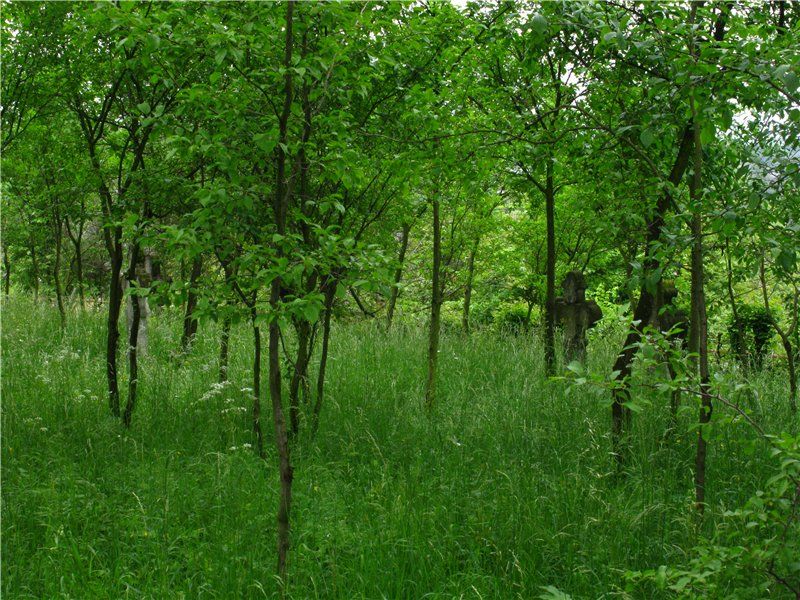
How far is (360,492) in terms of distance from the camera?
5.11 metres

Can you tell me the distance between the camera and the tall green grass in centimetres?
408

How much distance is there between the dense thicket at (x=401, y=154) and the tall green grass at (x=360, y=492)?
0.86ft

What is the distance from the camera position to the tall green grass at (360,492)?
4.08m

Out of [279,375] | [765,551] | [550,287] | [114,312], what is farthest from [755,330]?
[279,375]

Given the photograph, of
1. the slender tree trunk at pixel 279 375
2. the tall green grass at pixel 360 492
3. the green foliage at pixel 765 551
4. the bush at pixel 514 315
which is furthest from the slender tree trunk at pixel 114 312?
the bush at pixel 514 315

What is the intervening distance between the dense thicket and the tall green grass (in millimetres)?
262

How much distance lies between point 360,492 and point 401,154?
7.95 ft

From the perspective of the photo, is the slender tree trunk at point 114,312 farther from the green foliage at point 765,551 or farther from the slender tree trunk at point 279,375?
the green foliage at point 765,551

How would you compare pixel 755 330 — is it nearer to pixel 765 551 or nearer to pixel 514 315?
pixel 514 315

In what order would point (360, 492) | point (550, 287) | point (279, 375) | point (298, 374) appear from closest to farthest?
point (279, 375) < point (360, 492) < point (298, 374) < point (550, 287)

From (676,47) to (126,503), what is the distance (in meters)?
4.47

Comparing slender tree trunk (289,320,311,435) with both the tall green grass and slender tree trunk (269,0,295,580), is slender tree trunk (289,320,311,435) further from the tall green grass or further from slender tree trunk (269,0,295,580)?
slender tree trunk (269,0,295,580)

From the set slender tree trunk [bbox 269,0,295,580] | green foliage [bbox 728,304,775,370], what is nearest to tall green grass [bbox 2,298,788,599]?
slender tree trunk [bbox 269,0,295,580]

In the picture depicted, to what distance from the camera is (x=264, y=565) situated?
4.22 m
